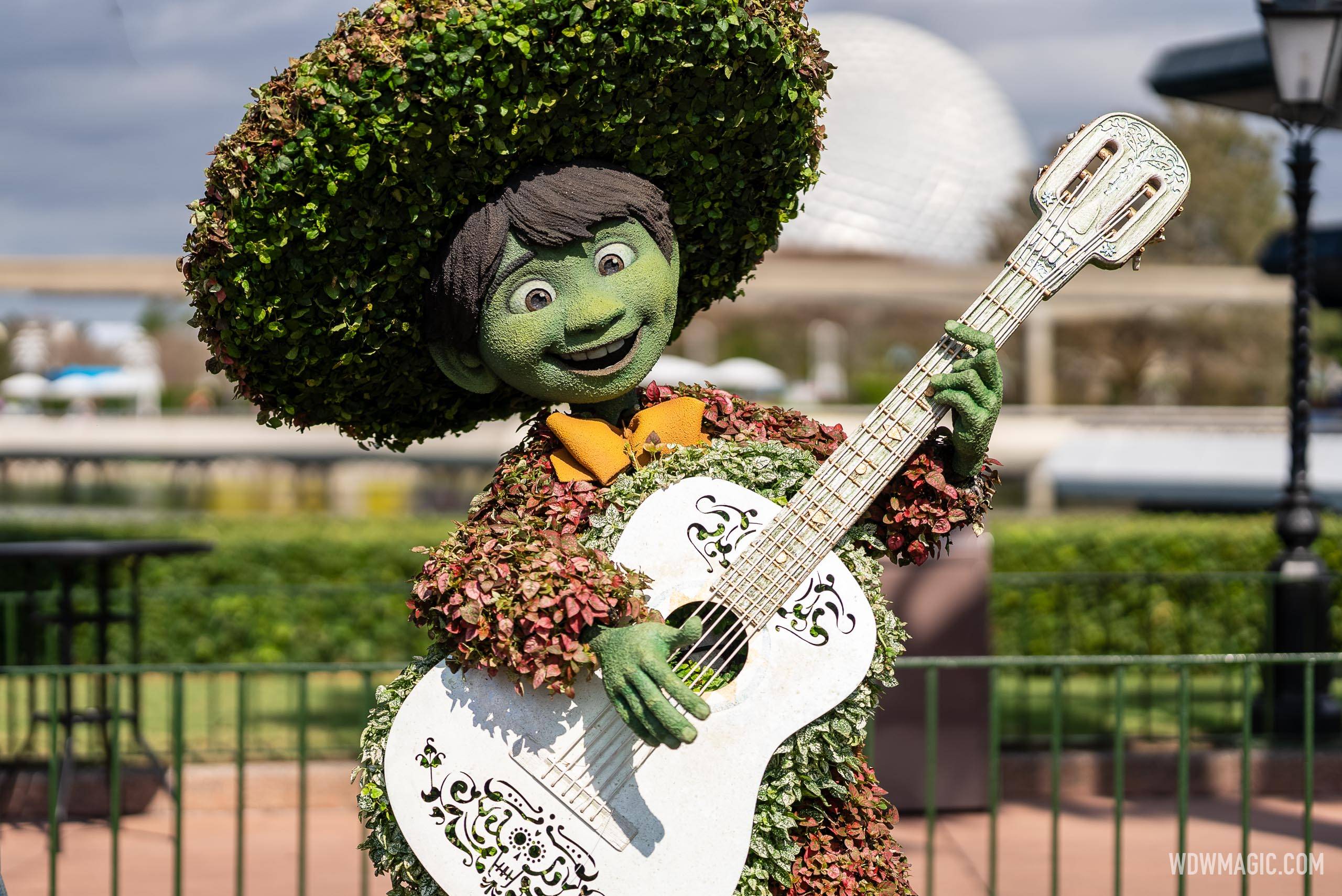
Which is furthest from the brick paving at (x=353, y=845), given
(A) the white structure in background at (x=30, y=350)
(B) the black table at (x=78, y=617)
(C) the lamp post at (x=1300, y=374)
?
(A) the white structure in background at (x=30, y=350)

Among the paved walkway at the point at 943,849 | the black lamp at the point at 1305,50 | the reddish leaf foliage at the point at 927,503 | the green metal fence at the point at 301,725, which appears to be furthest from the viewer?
the black lamp at the point at 1305,50

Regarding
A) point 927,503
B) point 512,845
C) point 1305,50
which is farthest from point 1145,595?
point 512,845

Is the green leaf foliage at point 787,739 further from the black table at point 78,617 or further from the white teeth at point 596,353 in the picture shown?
the black table at point 78,617

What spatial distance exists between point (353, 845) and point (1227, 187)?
3690 cm

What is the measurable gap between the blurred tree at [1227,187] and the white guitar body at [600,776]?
3643cm

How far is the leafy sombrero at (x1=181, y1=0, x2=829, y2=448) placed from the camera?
2.75 meters

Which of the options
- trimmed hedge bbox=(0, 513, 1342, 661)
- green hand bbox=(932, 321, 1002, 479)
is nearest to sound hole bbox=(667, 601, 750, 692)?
green hand bbox=(932, 321, 1002, 479)

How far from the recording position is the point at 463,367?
3.14m

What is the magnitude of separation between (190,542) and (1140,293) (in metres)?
27.0

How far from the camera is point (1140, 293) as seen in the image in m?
30.5

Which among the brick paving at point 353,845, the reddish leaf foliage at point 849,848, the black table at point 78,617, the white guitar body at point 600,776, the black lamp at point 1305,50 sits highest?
the black lamp at point 1305,50

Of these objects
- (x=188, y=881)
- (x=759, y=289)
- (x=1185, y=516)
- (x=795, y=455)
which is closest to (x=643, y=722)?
(x=795, y=455)

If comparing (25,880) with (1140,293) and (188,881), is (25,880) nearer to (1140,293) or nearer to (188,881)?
(188,881)

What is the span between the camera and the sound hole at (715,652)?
2.72m
